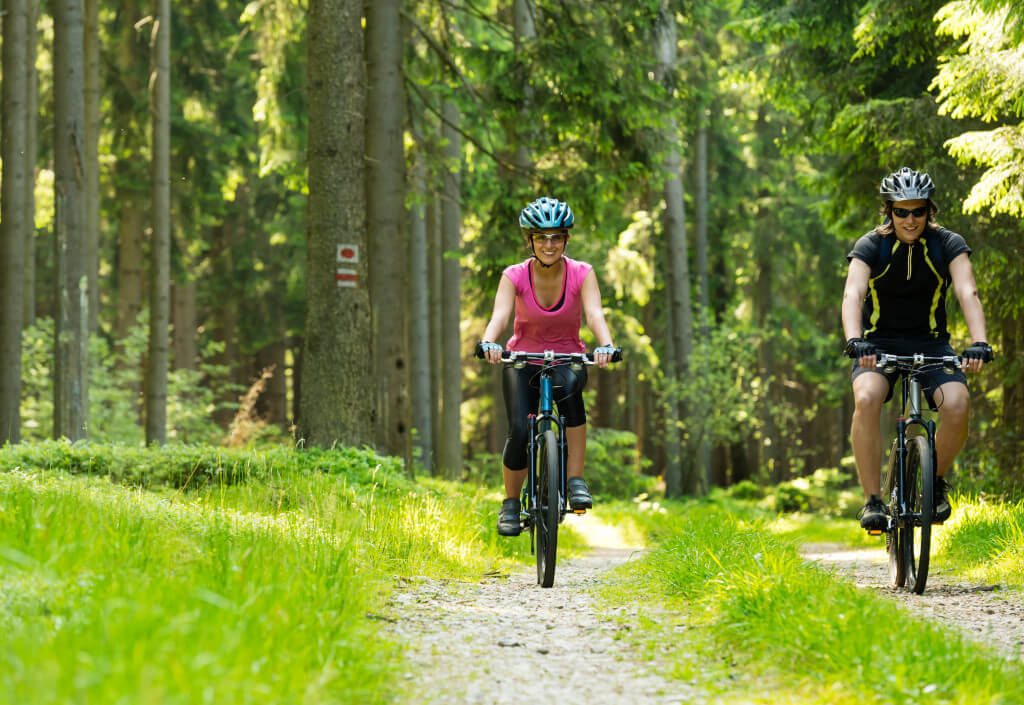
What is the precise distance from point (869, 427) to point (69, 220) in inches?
441

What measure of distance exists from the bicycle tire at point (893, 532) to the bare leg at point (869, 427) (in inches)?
2.4

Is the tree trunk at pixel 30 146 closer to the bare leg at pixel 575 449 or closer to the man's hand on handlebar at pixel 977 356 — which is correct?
the bare leg at pixel 575 449

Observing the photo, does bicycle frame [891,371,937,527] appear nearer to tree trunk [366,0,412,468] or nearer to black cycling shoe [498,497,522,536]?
black cycling shoe [498,497,522,536]

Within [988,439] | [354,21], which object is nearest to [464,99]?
[354,21]

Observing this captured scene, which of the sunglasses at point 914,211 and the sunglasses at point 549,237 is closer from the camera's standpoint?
the sunglasses at point 914,211

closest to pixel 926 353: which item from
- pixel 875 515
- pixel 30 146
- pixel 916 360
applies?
pixel 916 360

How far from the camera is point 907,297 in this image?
5969 millimetres

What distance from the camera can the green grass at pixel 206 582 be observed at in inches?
108

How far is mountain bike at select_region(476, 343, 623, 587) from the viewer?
6.16 m

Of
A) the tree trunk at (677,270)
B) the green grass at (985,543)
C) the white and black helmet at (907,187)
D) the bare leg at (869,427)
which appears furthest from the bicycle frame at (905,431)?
the tree trunk at (677,270)

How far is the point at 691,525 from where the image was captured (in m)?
7.44

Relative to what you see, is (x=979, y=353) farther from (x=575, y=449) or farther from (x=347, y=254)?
(x=347, y=254)

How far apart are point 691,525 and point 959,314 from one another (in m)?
5.08

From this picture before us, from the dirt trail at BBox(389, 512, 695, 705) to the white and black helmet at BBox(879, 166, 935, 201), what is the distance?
2.83 m
